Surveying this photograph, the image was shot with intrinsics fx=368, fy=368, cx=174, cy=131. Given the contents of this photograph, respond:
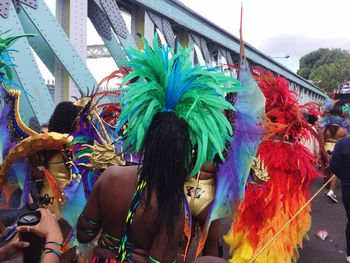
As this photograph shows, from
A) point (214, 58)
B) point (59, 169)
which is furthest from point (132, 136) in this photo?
point (214, 58)

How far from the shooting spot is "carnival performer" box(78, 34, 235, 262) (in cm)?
141

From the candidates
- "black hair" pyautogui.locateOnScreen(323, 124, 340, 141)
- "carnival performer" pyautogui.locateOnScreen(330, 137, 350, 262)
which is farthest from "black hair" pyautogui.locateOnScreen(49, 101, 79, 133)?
"black hair" pyautogui.locateOnScreen(323, 124, 340, 141)

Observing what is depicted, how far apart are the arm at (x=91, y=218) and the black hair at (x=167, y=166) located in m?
0.22

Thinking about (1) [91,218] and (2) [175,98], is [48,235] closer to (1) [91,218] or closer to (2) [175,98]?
(1) [91,218]

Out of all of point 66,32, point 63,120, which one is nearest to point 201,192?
point 63,120

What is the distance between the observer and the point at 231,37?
448 inches

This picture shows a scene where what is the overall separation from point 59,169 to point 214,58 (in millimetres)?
8473

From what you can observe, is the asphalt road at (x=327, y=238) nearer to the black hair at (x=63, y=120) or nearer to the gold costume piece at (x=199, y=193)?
the gold costume piece at (x=199, y=193)

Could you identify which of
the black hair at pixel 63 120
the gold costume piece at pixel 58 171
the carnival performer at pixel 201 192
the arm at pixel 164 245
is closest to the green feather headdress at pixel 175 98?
the arm at pixel 164 245

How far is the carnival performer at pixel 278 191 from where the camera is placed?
3465mm

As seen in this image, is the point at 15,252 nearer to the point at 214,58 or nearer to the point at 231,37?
the point at 214,58

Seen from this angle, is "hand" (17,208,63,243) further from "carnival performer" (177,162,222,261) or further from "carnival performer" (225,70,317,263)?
"carnival performer" (225,70,317,263)

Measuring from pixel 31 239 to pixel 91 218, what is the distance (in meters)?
0.34

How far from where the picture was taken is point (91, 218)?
1561 mm
